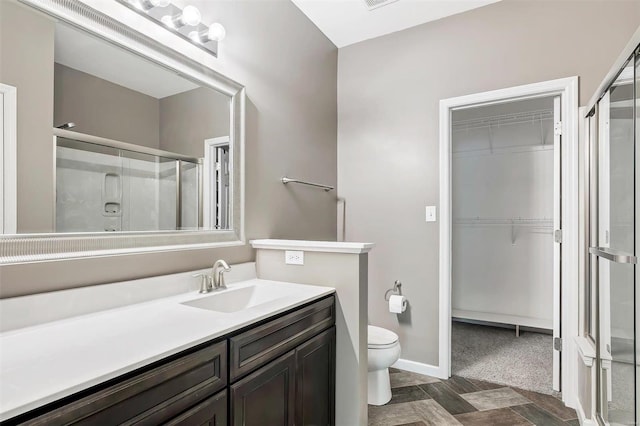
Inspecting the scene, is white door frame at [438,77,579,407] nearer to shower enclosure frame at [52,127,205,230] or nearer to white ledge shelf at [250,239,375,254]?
white ledge shelf at [250,239,375,254]

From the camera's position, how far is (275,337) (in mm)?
1289

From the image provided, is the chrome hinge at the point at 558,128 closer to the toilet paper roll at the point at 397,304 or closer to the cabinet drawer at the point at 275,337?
the toilet paper roll at the point at 397,304

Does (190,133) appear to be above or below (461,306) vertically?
above

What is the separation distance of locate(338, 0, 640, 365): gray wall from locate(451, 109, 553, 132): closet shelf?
122cm

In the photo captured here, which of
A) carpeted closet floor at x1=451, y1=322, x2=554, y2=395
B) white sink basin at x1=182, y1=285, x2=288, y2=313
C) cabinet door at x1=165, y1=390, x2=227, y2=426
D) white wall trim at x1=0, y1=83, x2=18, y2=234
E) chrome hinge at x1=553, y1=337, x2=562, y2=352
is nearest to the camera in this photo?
cabinet door at x1=165, y1=390, x2=227, y2=426

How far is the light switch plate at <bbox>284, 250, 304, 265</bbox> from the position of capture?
1.82m

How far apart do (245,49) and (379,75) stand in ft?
4.09

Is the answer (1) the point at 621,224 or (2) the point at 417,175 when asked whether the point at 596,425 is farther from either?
(2) the point at 417,175

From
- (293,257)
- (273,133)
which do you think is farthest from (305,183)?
(293,257)

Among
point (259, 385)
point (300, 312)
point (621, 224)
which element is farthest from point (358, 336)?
point (621, 224)

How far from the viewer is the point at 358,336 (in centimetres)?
170

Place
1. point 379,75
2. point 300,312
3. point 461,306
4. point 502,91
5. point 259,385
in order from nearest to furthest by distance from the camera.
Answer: point 259,385 → point 300,312 → point 502,91 → point 379,75 → point 461,306

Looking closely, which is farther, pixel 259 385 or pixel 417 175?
pixel 417 175

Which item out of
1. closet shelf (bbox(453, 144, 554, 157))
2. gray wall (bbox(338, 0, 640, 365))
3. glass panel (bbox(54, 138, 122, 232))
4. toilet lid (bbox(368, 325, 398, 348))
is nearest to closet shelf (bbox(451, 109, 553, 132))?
closet shelf (bbox(453, 144, 554, 157))
